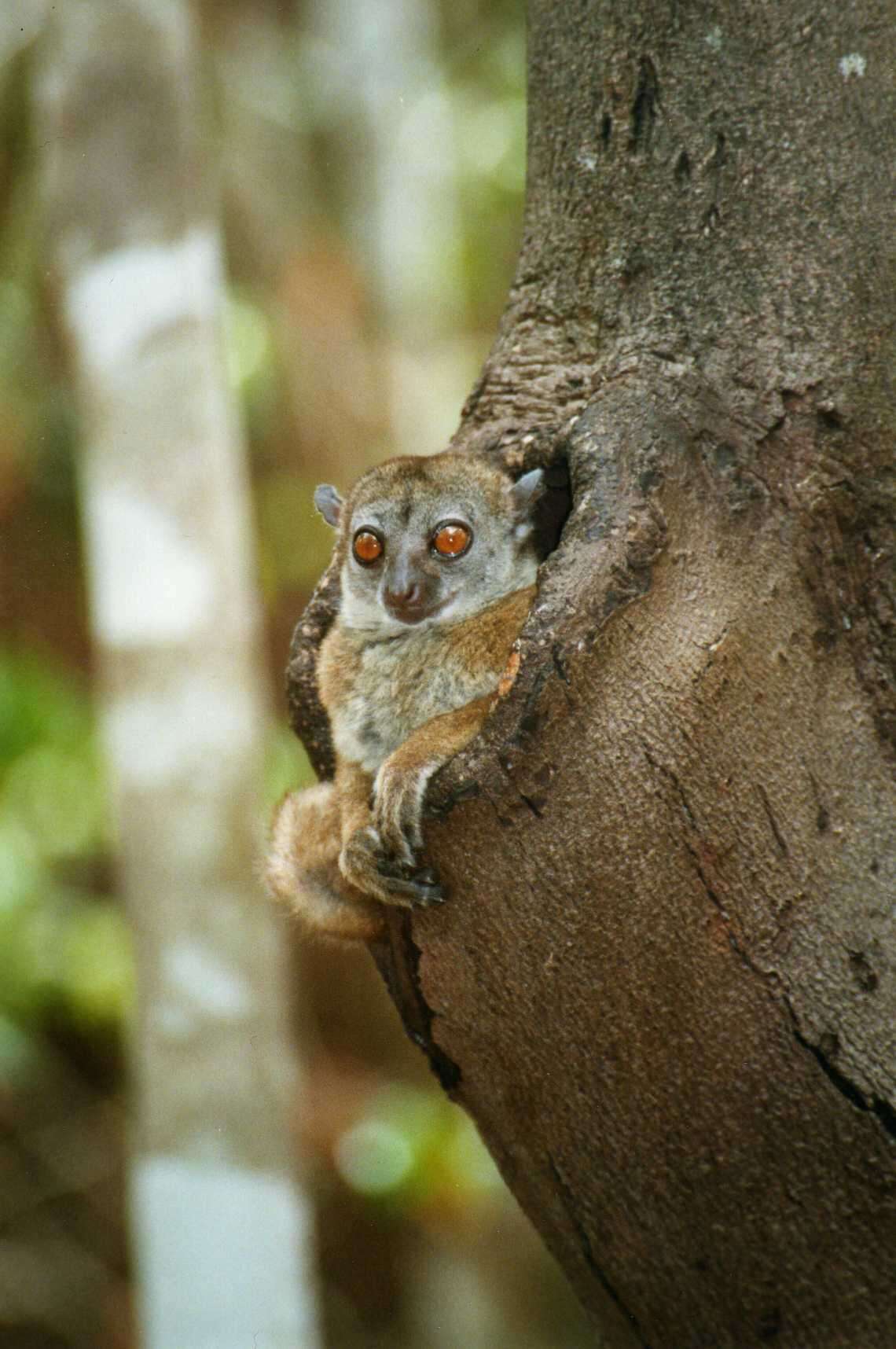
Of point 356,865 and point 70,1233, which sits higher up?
point 70,1233

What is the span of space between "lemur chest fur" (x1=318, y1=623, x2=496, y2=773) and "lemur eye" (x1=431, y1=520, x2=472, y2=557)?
6.1 inches

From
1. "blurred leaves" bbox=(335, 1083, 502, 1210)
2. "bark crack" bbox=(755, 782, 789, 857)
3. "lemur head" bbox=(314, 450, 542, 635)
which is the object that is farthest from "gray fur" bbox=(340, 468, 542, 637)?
"blurred leaves" bbox=(335, 1083, 502, 1210)

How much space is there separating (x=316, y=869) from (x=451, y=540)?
649 millimetres

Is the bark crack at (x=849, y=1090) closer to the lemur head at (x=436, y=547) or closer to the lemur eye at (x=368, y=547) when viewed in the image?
the lemur head at (x=436, y=547)

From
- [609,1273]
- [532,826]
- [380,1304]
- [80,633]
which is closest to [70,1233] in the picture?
[380,1304]

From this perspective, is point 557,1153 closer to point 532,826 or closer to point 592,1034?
point 592,1034

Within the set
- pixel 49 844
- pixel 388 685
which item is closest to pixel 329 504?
pixel 388 685

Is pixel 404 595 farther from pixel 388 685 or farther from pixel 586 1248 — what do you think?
pixel 586 1248

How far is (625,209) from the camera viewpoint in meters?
2.25

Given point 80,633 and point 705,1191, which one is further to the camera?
point 80,633

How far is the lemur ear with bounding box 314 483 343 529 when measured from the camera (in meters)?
2.97

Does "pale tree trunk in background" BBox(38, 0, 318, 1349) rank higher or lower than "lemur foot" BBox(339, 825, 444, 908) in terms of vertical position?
higher

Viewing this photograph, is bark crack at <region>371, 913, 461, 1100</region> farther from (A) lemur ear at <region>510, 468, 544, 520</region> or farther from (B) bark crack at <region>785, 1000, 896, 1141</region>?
(A) lemur ear at <region>510, 468, 544, 520</region>

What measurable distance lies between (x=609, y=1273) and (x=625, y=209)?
1.66 m
